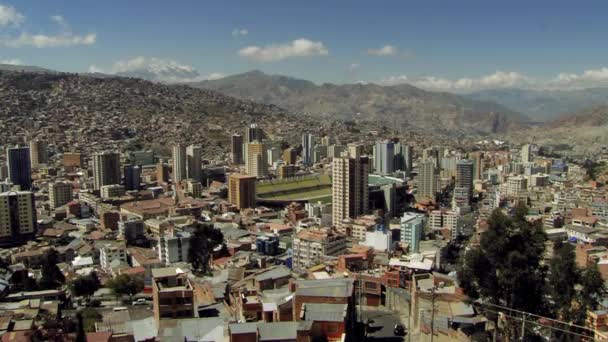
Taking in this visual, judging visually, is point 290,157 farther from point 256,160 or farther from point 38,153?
point 38,153

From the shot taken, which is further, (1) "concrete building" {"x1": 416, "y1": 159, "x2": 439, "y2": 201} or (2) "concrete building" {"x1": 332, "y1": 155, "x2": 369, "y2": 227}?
(1) "concrete building" {"x1": 416, "y1": 159, "x2": 439, "y2": 201}

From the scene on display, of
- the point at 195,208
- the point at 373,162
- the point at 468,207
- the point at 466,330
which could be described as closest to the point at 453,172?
the point at 373,162

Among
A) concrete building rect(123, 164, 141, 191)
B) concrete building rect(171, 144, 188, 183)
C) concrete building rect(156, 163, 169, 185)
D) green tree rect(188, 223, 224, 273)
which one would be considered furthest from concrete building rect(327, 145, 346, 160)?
green tree rect(188, 223, 224, 273)

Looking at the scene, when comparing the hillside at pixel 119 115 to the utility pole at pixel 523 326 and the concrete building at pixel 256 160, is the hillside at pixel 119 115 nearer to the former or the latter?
the concrete building at pixel 256 160

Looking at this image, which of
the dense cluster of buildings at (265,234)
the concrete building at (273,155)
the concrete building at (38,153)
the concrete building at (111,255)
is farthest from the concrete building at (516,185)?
the concrete building at (38,153)

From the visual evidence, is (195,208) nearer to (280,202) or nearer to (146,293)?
(280,202)

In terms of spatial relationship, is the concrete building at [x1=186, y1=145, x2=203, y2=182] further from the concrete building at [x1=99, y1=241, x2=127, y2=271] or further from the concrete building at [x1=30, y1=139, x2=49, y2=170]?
the concrete building at [x1=99, y1=241, x2=127, y2=271]

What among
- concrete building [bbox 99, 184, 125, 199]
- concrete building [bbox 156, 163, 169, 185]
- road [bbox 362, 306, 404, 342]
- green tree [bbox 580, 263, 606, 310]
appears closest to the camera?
green tree [bbox 580, 263, 606, 310]

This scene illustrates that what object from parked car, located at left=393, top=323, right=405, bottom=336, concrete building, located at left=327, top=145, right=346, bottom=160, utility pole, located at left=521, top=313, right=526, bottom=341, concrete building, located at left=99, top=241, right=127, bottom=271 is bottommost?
concrete building, located at left=99, top=241, right=127, bottom=271
